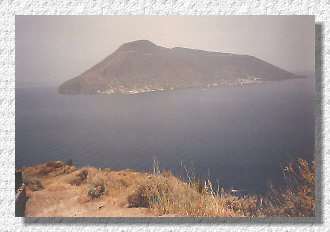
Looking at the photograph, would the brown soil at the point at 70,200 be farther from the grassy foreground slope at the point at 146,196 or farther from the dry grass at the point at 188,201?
the dry grass at the point at 188,201

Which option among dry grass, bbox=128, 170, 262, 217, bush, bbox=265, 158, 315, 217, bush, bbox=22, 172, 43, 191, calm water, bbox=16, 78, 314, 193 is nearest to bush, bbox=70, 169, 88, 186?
calm water, bbox=16, 78, 314, 193

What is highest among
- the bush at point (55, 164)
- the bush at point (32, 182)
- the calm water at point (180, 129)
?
the calm water at point (180, 129)

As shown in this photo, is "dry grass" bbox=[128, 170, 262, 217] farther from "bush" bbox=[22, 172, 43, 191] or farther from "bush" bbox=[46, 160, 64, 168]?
"bush" bbox=[22, 172, 43, 191]

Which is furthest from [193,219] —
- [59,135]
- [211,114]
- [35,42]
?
[35,42]

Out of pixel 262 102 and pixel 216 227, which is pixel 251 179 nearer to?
pixel 216 227

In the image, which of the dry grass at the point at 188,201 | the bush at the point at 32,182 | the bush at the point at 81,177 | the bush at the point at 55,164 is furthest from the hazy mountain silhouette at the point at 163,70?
the dry grass at the point at 188,201

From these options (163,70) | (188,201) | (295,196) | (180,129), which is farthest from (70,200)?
(295,196)
